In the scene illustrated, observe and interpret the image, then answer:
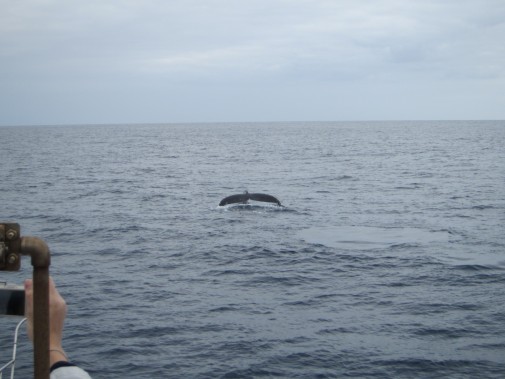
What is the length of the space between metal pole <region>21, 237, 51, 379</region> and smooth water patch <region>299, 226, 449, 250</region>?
883 inches

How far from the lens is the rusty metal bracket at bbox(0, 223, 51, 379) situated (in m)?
2.86

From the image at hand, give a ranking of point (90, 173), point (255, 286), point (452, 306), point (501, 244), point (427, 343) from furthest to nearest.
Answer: point (90, 173)
point (501, 244)
point (255, 286)
point (452, 306)
point (427, 343)

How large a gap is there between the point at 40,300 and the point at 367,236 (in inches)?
1001

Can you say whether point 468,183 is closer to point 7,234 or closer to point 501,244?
point 501,244

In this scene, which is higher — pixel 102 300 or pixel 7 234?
pixel 7 234

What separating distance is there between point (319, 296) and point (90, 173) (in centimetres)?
5109

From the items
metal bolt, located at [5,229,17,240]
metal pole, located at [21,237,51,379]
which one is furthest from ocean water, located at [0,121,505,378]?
metal bolt, located at [5,229,17,240]

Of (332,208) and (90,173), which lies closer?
(332,208)

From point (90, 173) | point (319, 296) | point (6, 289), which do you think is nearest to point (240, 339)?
point (319, 296)

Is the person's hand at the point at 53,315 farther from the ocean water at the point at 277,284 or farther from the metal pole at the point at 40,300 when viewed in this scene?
the ocean water at the point at 277,284

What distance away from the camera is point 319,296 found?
18172 mm

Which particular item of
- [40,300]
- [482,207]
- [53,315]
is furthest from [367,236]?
[40,300]

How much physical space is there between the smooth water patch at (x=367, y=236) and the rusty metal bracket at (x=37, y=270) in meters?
22.4

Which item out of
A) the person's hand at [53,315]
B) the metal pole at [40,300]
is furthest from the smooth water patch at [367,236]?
the metal pole at [40,300]
